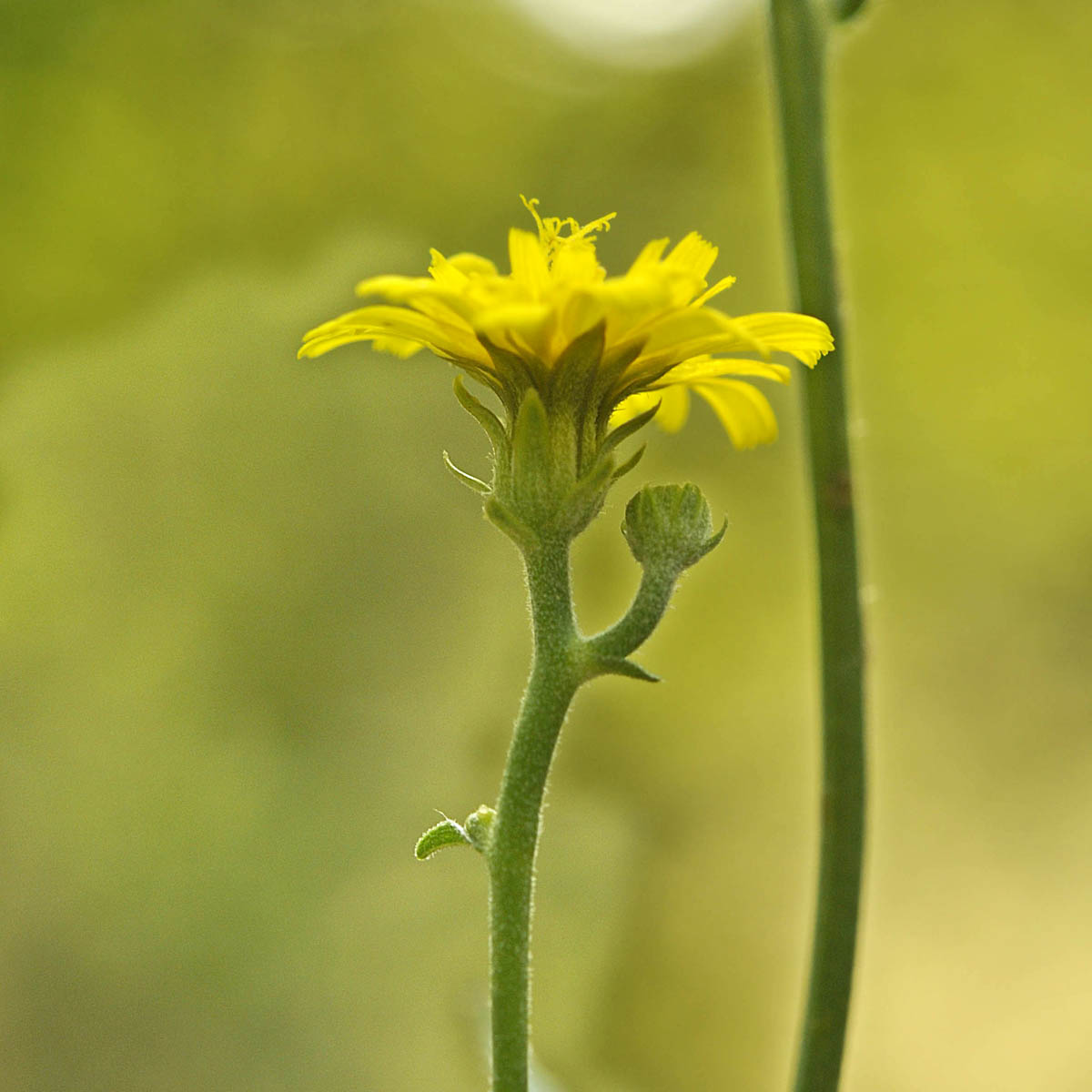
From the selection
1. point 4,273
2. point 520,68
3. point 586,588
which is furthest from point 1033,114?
point 4,273

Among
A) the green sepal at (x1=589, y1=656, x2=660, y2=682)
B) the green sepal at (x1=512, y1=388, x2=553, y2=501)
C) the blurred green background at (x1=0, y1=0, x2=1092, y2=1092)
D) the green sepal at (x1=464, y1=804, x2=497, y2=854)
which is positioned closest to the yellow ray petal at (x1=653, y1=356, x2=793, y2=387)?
the green sepal at (x1=512, y1=388, x2=553, y2=501)

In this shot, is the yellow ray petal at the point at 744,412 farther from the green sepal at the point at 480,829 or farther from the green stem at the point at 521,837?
the green sepal at the point at 480,829

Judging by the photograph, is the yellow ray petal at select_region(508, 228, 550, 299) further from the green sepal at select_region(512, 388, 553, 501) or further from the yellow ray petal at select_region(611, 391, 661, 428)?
the yellow ray petal at select_region(611, 391, 661, 428)

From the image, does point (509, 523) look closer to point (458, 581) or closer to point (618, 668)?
point (618, 668)

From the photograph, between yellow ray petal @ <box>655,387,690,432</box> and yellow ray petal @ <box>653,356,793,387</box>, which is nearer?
yellow ray petal @ <box>653,356,793,387</box>

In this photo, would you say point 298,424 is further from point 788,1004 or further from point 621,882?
point 788,1004

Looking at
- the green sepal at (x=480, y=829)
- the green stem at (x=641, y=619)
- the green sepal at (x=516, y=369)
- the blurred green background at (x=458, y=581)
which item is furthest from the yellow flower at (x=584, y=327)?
the blurred green background at (x=458, y=581)
